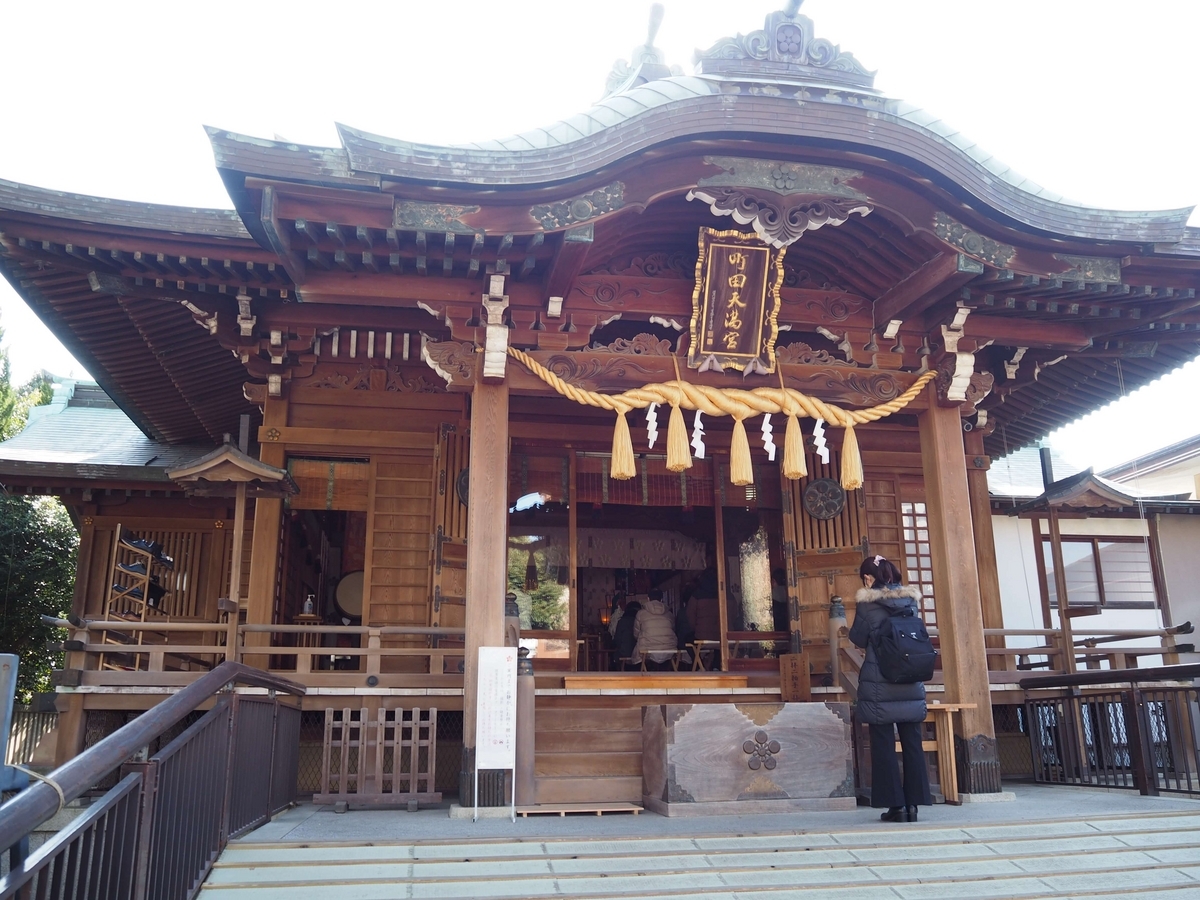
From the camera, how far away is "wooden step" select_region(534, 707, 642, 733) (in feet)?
26.3

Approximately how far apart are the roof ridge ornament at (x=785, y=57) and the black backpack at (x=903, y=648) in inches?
169

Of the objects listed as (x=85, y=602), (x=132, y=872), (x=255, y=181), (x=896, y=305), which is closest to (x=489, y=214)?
(x=255, y=181)

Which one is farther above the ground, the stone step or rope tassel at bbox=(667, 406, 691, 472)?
rope tassel at bbox=(667, 406, 691, 472)

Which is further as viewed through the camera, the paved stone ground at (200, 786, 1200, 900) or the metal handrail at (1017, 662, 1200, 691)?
the metal handrail at (1017, 662, 1200, 691)

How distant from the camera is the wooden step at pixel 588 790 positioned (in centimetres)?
700

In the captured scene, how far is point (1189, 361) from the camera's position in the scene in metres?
9.77

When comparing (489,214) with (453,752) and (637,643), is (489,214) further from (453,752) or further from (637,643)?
(637,643)

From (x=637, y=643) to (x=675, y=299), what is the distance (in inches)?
257

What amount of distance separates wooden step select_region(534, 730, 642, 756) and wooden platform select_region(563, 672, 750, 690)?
1551mm

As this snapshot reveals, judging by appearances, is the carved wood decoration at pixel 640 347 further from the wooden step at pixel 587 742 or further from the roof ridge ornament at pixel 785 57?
the wooden step at pixel 587 742

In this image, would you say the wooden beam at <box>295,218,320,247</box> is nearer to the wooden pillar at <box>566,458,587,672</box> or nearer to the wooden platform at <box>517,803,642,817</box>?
the wooden platform at <box>517,803,642,817</box>

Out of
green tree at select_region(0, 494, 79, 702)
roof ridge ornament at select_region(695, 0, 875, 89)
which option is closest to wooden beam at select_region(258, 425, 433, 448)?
roof ridge ornament at select_region(695, 0, 875, 89)

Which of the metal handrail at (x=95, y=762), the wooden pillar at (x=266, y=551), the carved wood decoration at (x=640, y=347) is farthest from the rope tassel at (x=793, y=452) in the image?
the wooden pillar at (x=266, y=551)

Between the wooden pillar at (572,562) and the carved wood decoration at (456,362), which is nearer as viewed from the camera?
the carved wood decoration at (456,362)
